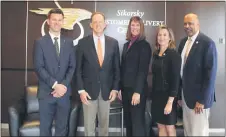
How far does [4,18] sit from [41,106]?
80.5 inches

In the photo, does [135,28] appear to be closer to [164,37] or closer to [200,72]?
[164,37]

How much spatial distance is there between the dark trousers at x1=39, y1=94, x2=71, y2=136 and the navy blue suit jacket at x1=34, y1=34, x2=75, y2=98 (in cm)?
7

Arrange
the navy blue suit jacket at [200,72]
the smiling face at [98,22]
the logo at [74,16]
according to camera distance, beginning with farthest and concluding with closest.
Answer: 1. the logo at [74,16]
2. the smiling face at [98,22]
3. the navy blue suit jacket at [200,72]

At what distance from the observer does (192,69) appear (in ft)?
7.54

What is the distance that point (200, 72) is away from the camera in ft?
7.57

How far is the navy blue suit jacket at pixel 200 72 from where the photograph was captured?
2248 mm

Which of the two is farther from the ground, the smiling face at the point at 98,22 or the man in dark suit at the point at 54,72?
the smiling face at the point at 98,22

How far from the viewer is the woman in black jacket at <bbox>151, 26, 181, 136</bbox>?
2.28 meters

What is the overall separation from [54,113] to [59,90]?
28 cm

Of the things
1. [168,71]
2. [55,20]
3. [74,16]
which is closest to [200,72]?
[168,71]

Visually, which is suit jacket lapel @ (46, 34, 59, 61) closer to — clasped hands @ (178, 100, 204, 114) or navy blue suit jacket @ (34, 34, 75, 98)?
navy blue suit jacket @ (34, 34, 75, 98)

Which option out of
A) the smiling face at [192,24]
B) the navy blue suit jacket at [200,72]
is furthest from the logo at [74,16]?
the navy blue suit jacket at [200,72]

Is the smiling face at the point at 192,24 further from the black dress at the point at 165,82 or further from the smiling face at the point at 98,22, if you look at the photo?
the smiling face at the point at 98,22

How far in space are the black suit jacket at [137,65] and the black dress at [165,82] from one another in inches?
6.6
